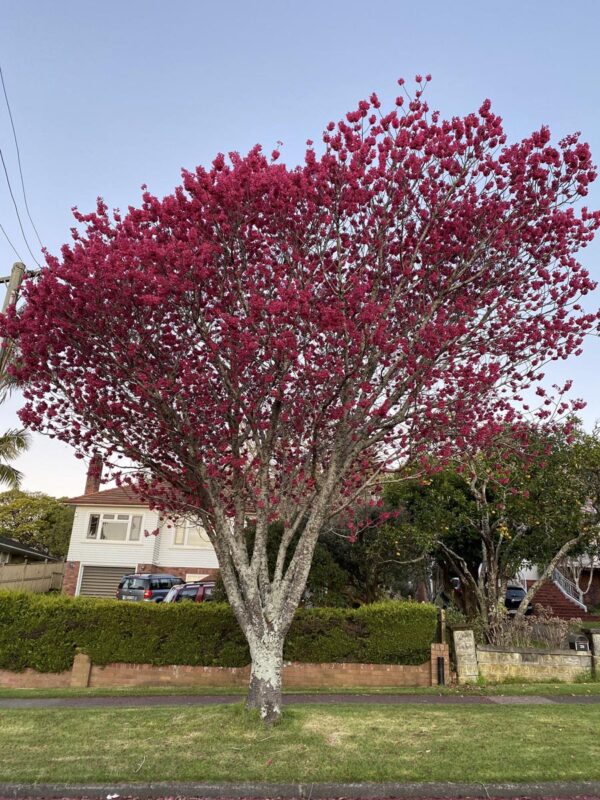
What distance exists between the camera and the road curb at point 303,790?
5.81 meters

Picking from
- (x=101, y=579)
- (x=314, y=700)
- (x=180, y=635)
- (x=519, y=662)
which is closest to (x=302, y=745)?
(x=314, y=700)

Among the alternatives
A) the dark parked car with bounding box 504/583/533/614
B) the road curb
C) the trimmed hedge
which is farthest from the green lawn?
the dark parked car with bounding box 504/583/533/614

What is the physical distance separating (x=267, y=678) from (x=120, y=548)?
24005mm

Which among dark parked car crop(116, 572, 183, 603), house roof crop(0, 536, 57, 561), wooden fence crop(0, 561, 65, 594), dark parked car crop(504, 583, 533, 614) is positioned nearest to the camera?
dark parked car crop(116, 572, 183, 603)

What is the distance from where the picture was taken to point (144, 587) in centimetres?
2302

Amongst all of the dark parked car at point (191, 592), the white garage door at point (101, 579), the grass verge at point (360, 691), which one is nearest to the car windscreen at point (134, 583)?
the dark parked car at point (191, 592)

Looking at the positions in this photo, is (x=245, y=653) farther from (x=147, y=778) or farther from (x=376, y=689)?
(x=147, y=778)

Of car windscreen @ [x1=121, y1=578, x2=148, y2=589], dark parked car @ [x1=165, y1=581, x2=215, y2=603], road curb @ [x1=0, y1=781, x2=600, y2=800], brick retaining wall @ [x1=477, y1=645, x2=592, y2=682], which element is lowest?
road curb @ [x1=0, y1=781, x2=600, y2=800]

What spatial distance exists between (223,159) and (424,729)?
28.1 ft

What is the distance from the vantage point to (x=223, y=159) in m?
8.55

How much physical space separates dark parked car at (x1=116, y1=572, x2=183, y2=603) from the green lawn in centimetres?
1342

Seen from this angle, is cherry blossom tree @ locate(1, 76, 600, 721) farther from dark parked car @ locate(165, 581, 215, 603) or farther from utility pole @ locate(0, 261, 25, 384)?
dark parked car @ locate(165, 581, 215, 603)

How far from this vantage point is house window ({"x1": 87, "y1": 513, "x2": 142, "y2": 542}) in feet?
100.0

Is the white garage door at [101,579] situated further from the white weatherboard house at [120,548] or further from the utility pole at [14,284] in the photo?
the utility pole at [14,284]
